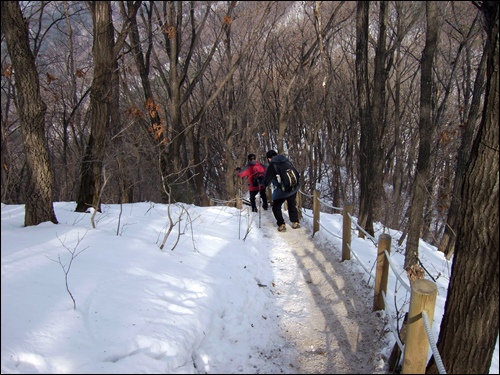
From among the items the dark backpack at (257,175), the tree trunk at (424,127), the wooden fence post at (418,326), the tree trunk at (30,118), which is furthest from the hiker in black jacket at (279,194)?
the wooden fence post at (418,326)

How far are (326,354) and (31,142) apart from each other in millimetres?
4247

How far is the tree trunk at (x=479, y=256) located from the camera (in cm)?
242

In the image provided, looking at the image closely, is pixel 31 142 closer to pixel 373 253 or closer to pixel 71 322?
pixel 71 322

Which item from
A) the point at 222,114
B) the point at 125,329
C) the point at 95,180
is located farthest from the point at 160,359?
the point at 222,114

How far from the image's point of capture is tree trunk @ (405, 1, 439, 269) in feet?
19.3

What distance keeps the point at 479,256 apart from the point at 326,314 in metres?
1.99

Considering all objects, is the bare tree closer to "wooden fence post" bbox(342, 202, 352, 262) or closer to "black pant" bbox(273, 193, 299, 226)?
"black pant" bbox(273, 193, 299, 226)

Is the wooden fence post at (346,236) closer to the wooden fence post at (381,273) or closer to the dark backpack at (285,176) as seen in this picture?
the wooden fence post at (381,273)

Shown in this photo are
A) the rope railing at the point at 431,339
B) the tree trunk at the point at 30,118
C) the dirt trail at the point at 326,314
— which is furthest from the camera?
the tree trunk at the point at 30,118

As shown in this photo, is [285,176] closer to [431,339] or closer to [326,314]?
[326,314]

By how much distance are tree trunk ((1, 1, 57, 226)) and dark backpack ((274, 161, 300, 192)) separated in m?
4.06

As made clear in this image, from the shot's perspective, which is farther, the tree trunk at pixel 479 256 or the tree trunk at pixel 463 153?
the tree trunk at pixel 463 153

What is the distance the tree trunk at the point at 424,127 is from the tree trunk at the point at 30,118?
5.76 m

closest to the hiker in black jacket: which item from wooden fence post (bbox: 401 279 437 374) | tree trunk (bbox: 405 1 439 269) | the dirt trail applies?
the dirt trail
